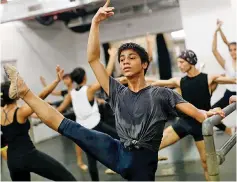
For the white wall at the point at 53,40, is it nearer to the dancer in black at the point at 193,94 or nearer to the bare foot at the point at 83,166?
the bare foot at the point at 83,166

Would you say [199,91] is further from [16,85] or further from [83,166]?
[83,166]

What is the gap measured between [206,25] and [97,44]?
4.18m

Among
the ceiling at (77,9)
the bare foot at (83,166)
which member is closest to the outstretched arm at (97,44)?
the bare foot at (83,166)

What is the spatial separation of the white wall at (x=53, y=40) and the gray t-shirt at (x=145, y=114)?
17.8 ft

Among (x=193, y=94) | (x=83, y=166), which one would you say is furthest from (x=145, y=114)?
(x=83, y=166)

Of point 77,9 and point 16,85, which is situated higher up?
point 77,9

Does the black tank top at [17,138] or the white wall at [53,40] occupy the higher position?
the white wall at [53,40]

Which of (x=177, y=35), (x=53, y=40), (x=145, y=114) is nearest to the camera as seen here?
(x=145, y=114)

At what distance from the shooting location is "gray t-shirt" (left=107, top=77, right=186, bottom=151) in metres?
1.85

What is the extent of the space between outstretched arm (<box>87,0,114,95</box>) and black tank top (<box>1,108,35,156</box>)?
110cm

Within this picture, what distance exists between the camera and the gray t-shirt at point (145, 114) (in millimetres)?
1846

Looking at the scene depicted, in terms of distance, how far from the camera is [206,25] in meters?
5.67

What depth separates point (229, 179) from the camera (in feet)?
11.4

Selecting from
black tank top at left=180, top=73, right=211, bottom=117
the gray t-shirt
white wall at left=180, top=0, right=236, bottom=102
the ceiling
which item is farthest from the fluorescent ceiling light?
the gray t-shirt
